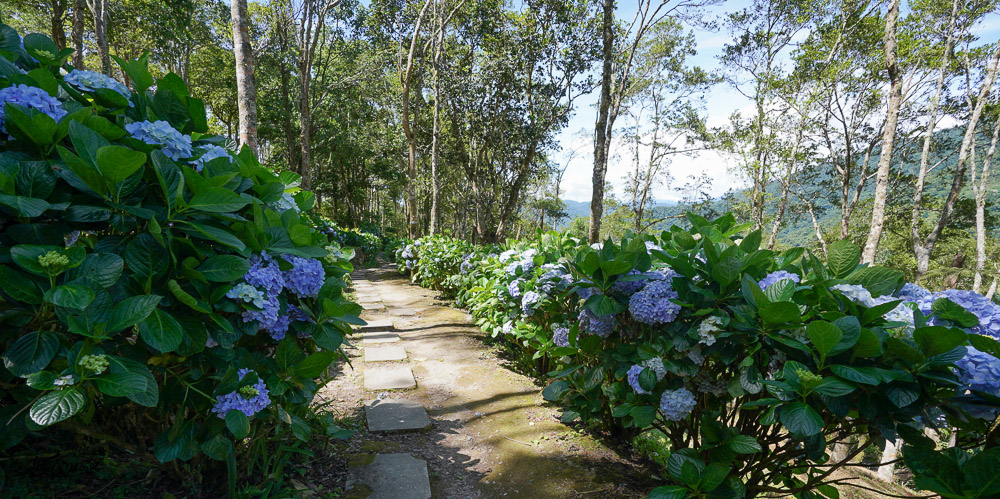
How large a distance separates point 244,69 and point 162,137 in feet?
12.3

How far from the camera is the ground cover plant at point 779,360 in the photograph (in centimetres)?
121

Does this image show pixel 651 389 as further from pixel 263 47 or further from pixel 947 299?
pixel 263 47

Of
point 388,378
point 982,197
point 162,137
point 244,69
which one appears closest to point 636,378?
point 162,137

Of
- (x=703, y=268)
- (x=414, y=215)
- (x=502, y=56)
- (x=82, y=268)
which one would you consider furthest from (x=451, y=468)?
(x=502, y=56)

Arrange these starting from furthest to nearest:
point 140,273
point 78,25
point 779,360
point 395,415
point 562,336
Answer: point 78,25 < point 395,415 < point 562,336 < point 779,360 < point 140,273

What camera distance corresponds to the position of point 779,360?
1519mm

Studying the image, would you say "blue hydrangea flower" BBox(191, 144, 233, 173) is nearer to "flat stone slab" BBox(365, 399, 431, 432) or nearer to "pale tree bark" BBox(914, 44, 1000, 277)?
"flat stone slab" BBox(365, 399, 431, 432)

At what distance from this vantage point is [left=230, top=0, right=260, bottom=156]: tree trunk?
4250mm

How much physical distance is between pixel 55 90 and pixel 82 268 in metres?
Answer: 0.61

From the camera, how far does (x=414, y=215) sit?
1259 centimetres

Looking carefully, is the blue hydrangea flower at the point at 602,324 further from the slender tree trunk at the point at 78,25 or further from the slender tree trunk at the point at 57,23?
the slender tree trunk at the point at 57,23

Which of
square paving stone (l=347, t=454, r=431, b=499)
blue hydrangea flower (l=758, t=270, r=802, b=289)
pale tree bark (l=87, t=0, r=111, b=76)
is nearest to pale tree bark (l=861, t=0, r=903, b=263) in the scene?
blue hydrangea flower (l=758, t=270, r=802, b=289)

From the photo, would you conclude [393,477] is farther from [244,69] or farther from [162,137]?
[244,69]

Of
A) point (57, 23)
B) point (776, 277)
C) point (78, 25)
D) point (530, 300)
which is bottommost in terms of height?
point (530, 300)
